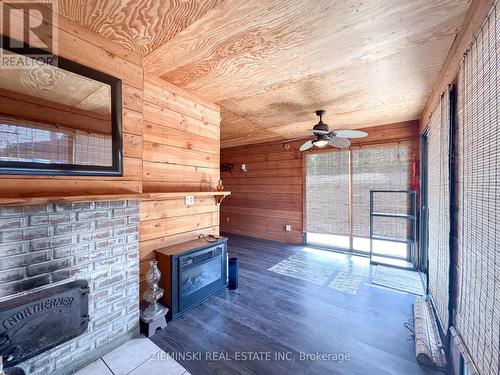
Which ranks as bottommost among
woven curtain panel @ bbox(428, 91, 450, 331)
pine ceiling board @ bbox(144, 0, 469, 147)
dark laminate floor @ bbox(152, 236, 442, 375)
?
dark laminate floor @ bbox(152, 236, 442, 375)

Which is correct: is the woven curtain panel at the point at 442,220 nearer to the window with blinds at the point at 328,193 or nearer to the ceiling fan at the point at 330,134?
the ceiling fan at the point at 330,134

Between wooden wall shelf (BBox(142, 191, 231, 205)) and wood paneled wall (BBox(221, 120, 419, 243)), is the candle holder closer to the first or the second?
wooden wall shelf (BBox(142, 191, 231, 205))

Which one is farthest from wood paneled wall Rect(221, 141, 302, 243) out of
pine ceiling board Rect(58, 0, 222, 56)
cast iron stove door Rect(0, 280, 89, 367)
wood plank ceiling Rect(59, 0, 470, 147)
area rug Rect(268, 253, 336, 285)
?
cast iron stove door Rect(0, 280, 89, 367)

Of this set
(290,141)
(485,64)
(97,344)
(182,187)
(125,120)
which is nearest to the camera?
(485,64)

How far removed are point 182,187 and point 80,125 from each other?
45.9 inches

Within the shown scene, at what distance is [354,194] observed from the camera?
13.6 feet

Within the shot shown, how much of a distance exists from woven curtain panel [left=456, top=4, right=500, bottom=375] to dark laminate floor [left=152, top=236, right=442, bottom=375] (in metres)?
0.66

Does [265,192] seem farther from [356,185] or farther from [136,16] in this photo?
[136,16]

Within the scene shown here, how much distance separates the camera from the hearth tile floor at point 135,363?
156cm

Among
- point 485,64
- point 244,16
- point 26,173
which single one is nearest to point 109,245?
point 26,173

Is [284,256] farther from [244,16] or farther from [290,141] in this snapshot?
[244,16]

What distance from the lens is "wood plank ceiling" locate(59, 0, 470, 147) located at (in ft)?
4.42

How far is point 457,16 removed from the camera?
1369 millimetres

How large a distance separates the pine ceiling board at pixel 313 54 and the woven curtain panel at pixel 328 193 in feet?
4.72
